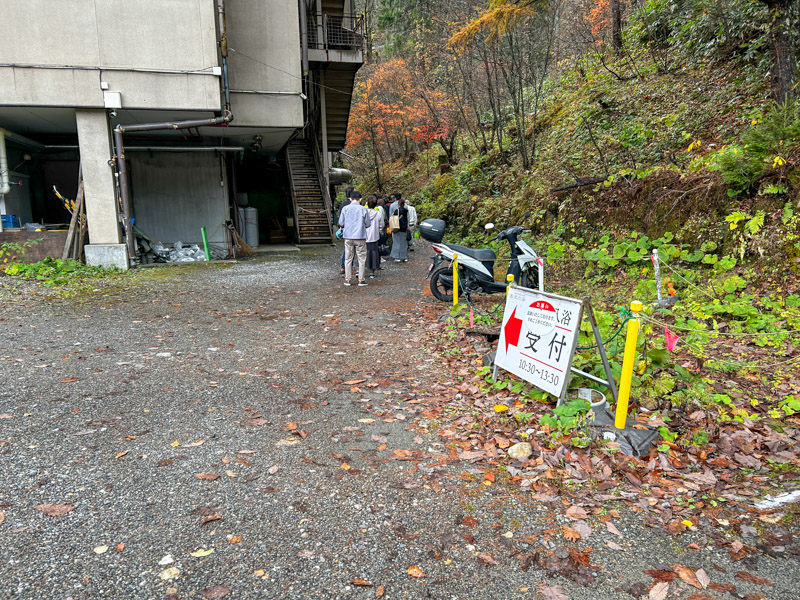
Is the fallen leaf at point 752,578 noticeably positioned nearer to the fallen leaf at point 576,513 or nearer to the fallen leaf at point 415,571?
the fallen leaf at point 576,513

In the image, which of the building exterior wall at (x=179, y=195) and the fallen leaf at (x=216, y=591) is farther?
the building exterior wall at (x=179, y=195)

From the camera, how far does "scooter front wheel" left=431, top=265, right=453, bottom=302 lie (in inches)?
360

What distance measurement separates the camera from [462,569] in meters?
2.76

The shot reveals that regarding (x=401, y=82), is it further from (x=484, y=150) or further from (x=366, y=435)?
(x=366, y=435)

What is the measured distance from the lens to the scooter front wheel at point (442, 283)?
915cm

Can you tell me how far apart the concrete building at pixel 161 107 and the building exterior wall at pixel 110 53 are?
0.08 feet

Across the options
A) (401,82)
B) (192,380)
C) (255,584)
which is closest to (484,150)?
(401,82)

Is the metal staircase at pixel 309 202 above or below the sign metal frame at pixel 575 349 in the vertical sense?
above

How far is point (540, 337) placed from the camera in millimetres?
4629

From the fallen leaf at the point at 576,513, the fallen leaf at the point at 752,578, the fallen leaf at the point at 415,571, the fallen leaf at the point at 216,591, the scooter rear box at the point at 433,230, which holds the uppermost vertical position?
the scooter rear box at the point at 433,230

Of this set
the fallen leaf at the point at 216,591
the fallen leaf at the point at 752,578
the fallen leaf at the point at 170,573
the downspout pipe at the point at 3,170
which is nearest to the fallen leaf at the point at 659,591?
the fallen leaf at the point at 752,578

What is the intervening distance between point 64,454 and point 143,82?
11.6 meters

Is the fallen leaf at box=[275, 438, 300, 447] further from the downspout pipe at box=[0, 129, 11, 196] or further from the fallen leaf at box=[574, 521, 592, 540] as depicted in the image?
the downspout pipe at box=[0, 129, 11, 196]

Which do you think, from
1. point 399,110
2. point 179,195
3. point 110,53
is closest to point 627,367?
point 110,53
